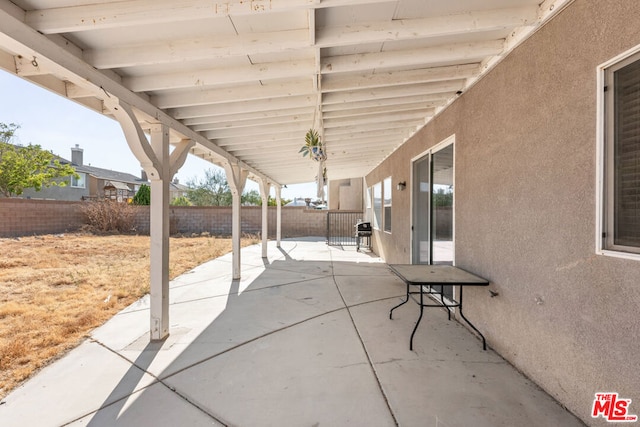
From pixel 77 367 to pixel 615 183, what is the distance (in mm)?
4046

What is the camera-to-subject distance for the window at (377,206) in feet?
26.4

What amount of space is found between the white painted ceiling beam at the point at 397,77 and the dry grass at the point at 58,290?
12.0 feet

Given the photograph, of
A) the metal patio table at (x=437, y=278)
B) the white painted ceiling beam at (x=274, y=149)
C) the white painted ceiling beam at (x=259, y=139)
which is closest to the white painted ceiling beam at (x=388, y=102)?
the white painted ceiling beam at (x=259, y=139)

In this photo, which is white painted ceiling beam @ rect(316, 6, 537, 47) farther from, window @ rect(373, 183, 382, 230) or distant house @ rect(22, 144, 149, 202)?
distant house @ rect(22, 144, 149, 202)

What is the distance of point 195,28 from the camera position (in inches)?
78.0

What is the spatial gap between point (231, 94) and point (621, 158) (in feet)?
10.0

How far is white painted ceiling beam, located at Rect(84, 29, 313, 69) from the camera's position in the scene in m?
2.07

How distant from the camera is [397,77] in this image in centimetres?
285

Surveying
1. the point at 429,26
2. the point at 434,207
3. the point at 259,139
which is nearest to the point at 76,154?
the point at 259,139

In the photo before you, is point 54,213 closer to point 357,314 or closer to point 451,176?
point 357,314

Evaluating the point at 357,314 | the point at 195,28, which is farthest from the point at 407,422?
the point at 195,28

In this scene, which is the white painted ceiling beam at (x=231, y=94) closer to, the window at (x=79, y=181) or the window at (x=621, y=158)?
the window at (x=621, y=158)

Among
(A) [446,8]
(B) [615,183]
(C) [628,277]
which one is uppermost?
(A) [446,8]

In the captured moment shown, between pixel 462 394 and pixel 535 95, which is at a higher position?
pixel 535 95
